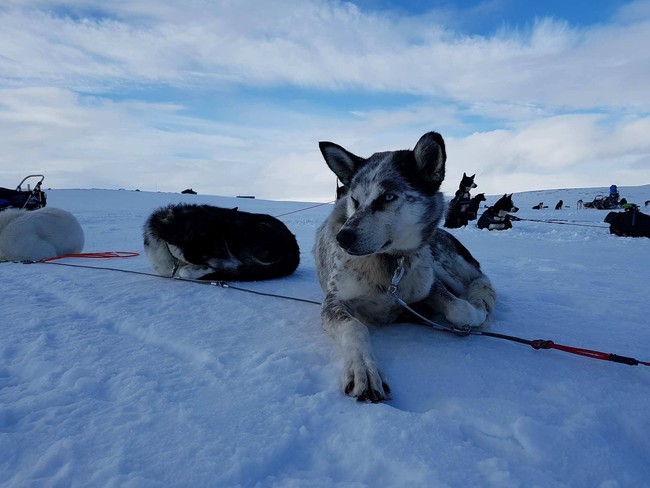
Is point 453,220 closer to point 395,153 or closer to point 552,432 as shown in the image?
point 395,153

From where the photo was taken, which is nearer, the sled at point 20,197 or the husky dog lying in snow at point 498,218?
the sled at point 20,197

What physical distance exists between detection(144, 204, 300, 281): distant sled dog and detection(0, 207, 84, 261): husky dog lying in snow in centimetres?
210

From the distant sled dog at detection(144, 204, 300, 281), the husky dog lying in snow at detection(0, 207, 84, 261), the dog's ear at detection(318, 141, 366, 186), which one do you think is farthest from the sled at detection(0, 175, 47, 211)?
the dog's ear at detection(318, 141, 366, 186)

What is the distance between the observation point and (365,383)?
1.68 metres

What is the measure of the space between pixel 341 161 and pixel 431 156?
67cm

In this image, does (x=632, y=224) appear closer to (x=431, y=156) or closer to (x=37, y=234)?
(x=431, y=156)

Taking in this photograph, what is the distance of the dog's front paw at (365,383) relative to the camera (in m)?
1.65

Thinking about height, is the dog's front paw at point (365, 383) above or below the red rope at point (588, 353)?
below

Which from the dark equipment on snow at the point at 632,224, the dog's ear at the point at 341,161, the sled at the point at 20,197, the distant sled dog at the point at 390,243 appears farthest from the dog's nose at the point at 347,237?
the dark equipment on snow at the point at 632,224

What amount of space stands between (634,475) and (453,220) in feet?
42.2

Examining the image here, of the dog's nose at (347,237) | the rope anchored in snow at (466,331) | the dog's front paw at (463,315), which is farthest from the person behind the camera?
the dog's front paw at (463,315)

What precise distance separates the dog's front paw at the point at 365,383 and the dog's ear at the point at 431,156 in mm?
1385

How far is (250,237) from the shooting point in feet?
14.7

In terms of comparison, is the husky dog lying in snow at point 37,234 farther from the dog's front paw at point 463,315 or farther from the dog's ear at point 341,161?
the dog's front paw at point 463,315
